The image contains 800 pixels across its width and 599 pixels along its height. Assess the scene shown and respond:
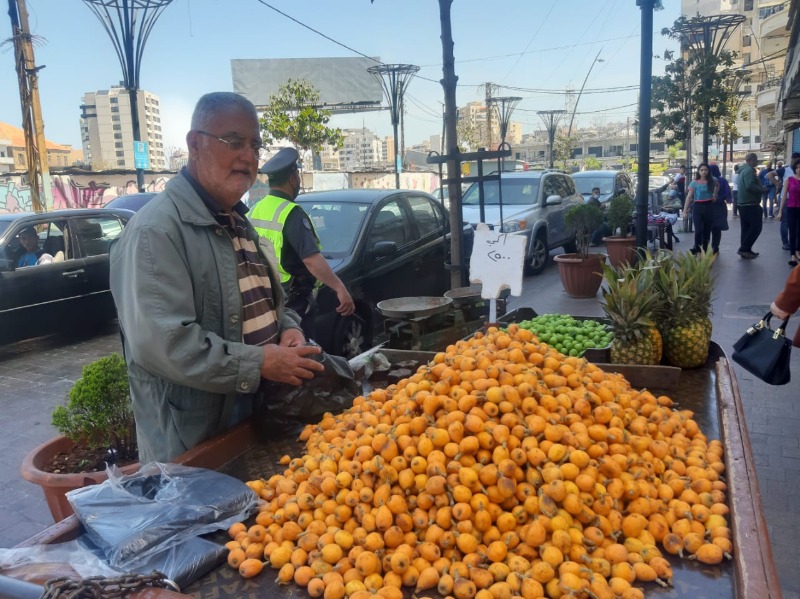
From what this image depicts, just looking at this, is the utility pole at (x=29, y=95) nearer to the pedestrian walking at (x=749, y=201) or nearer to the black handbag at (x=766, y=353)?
the black handbag at (x=766, y=353)

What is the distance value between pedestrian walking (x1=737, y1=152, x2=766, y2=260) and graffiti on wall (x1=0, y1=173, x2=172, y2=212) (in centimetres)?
1786

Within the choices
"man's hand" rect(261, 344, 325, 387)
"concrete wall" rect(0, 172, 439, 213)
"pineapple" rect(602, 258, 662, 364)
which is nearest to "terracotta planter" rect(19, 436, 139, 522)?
"man's hand" rect(261, 344, 325, 387)

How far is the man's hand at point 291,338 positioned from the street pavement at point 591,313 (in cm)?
246

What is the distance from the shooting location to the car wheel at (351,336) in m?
6.21

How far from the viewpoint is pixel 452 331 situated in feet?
13.7

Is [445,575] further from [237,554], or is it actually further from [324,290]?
[324,290]

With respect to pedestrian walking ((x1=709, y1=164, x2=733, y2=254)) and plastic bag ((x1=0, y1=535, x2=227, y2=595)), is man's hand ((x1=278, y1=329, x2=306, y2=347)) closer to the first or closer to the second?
plastic bag ((x1=0, y1=535, x2=227, y2=595))

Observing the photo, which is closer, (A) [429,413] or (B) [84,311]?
(A) [429,413]

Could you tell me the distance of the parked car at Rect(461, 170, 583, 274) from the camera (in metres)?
→ 12.1

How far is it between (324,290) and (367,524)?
14.3ft

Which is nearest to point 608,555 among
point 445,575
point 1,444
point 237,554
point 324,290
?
point 445,575

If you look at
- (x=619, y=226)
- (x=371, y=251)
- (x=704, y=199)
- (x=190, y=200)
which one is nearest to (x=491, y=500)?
(x=190, y=200)

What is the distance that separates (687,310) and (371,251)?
12.2ft

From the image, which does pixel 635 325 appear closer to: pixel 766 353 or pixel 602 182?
pixel 766 353
